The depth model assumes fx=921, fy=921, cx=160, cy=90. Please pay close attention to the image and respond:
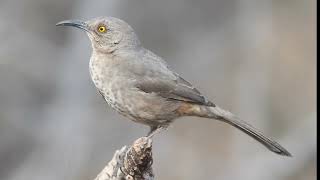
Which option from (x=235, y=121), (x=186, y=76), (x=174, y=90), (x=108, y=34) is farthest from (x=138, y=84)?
(x=186, y=76)

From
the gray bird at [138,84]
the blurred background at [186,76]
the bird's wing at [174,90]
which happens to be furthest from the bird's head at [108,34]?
the blurred background at [186,76]

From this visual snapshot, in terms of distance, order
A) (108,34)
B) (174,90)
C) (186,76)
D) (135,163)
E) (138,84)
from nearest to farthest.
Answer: (135,163) → (138,84) → (174,90) → (108,34) → (186,76)

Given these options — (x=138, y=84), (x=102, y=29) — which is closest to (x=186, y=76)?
(x=102, y=29)

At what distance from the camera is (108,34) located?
7312 mm

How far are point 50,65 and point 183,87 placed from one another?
5.59 m

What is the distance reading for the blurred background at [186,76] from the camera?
11672 mm

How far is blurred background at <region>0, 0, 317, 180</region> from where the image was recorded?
38.3ft

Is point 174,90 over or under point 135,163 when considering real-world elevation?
over

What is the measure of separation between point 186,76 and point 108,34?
6.13 metres

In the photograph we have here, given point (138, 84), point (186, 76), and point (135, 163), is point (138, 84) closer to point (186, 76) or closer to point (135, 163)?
point (135, 163)

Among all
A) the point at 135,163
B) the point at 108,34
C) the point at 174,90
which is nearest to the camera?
the point at 135,163

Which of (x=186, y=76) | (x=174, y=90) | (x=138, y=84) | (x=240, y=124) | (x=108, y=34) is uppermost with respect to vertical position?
(x=108, y=34)

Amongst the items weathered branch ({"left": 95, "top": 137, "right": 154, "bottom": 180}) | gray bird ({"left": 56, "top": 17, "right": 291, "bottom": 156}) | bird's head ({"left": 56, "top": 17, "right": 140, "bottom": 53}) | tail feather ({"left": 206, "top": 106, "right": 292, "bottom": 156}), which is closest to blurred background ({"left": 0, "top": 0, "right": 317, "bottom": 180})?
tail feather ({"left": 206, "top": 106, "right": 292, "bottom": 156})

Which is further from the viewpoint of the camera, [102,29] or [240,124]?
[102,29]
